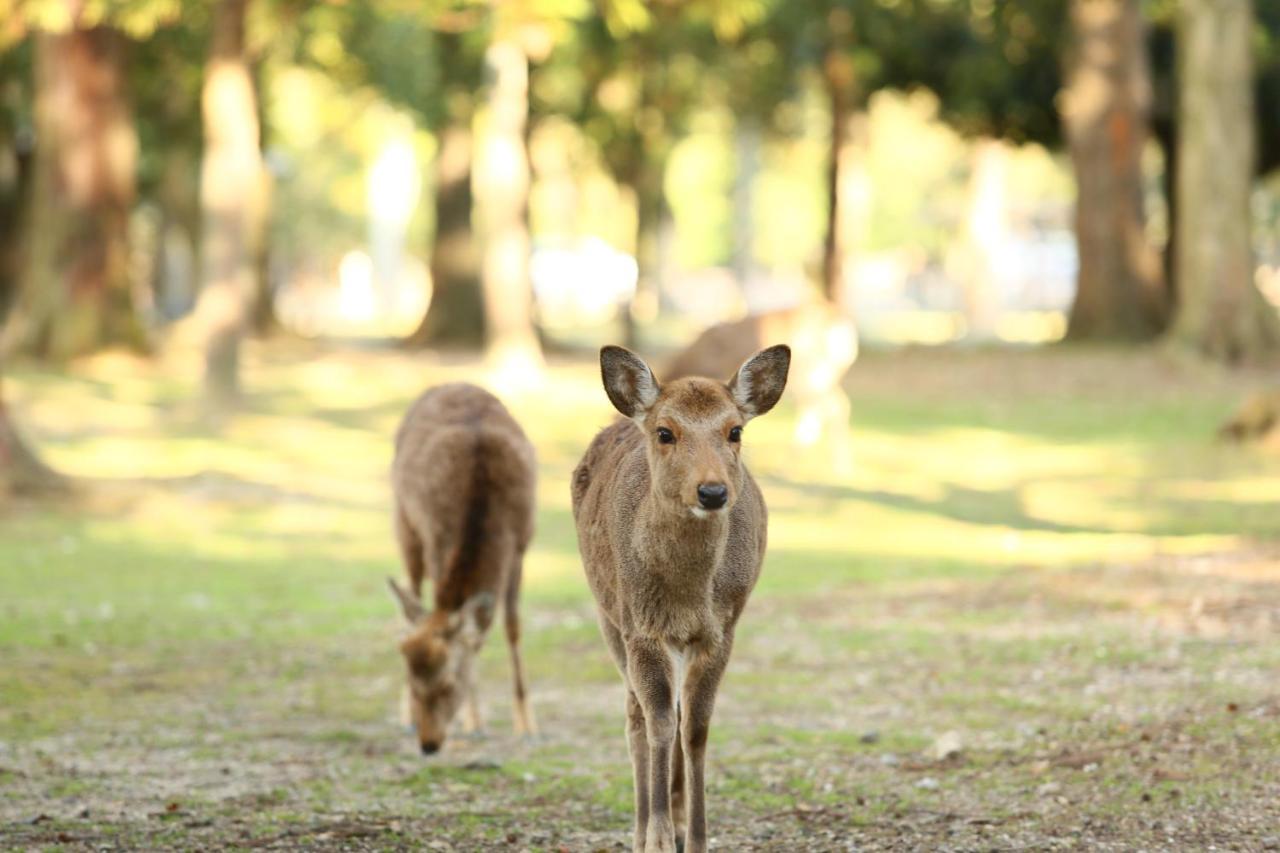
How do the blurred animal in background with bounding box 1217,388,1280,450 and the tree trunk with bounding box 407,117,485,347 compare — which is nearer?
the blurred animal in background with bounding box 1217,388,1280,450

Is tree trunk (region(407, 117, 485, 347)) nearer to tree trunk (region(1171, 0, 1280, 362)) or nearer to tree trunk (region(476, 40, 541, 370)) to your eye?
tree trunk (region(476, 40, 541, 370))

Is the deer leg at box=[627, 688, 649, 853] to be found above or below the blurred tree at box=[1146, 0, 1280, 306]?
below

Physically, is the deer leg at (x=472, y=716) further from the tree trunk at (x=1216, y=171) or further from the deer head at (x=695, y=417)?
the tree trunk at (x=1216, y=171)

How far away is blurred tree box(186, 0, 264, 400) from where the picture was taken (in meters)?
22.6

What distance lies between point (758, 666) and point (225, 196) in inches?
538

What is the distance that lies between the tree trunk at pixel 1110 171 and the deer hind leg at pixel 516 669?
22.4 meters

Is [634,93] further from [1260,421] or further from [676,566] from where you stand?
[676,566]

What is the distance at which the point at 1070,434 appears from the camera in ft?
74.1

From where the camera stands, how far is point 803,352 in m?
20.7

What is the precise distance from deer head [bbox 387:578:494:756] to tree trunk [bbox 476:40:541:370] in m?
17.3

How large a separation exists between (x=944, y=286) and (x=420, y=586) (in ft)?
268

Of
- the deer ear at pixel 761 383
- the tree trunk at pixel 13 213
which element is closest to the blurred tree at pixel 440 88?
the tree trunk at pixel 13 213

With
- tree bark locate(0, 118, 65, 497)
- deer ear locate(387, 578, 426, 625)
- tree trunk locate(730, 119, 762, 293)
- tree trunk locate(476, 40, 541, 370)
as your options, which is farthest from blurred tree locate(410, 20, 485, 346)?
deer ear locate(387, 578, 426, 625)

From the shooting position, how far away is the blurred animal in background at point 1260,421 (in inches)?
778
